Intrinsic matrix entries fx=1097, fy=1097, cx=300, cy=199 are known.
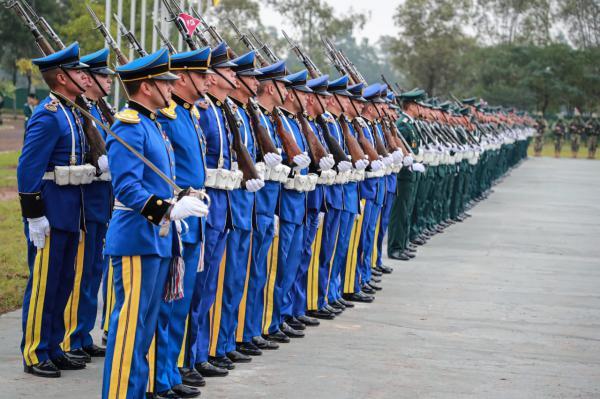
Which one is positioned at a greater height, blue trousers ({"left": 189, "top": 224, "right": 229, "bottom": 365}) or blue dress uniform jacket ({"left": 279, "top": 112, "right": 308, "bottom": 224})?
blue dress uniform jacket ({"left": 279, "top": 112, "right": 308, "bottom": 224})

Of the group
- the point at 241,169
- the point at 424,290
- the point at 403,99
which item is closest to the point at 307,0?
the point at 403,99

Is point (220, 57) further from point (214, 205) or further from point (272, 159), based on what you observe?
point (214, 205)

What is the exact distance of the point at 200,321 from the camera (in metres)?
6.71

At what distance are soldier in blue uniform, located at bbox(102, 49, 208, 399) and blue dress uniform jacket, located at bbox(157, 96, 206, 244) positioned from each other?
0.44m

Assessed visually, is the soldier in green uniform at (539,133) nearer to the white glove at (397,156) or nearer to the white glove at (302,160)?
the white glove at (397,156)

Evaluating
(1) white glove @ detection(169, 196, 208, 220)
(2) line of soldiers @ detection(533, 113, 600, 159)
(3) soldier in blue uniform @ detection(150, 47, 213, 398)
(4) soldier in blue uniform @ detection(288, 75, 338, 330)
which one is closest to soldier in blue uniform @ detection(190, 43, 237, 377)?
(3) soldier in blue uniform @ detection(150, 47, 213, 398)

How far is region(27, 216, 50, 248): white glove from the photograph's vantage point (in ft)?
20.7

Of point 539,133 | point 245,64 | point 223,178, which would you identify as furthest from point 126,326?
point 539,133

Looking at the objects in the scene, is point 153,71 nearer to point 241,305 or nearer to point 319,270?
point 241,305

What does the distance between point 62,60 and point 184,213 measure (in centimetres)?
175

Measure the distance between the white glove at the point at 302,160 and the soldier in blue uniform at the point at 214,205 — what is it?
0.95 meters

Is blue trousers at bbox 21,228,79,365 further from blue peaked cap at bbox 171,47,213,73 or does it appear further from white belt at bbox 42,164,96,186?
blue peaked cap at bbox 171,47,213,73

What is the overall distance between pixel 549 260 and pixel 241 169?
7762 millimetres

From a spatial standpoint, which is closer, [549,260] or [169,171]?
[169,171]
